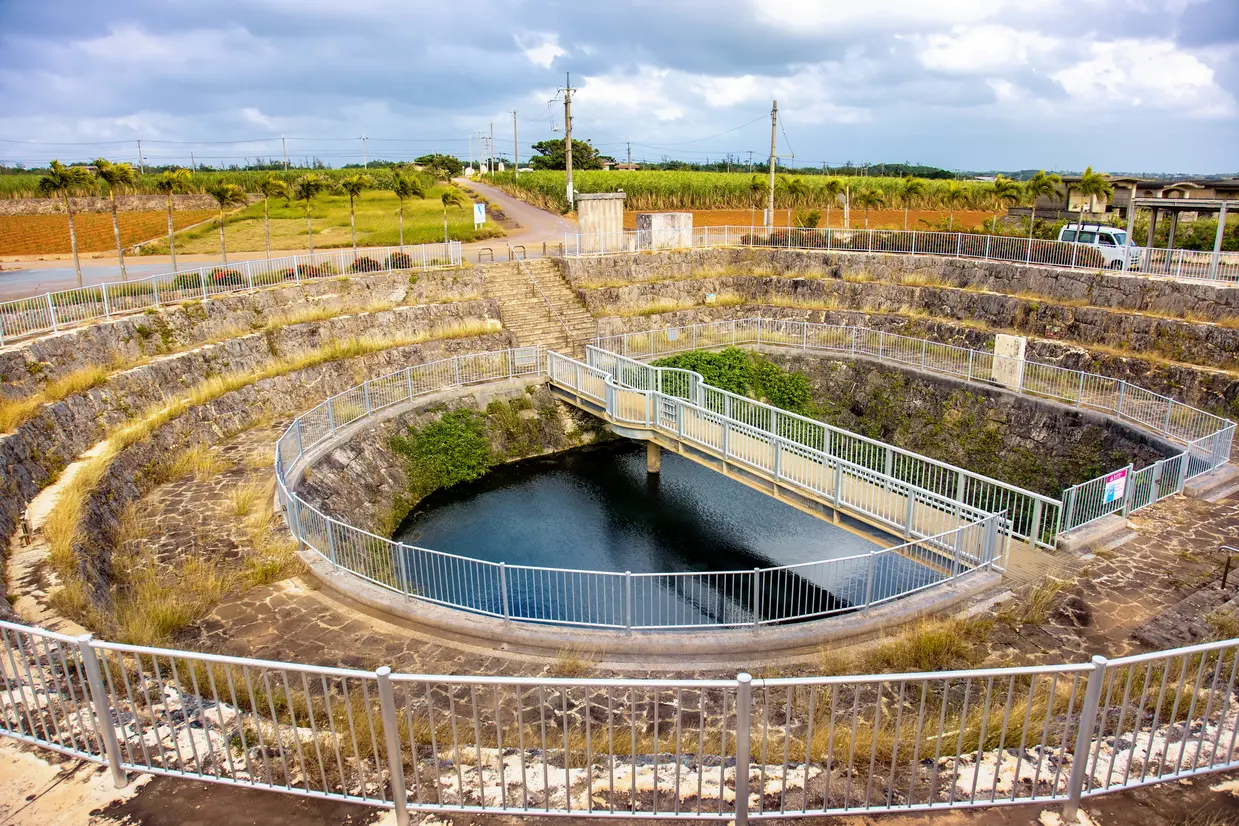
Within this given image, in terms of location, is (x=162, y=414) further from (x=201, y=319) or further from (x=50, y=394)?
(x=201, y=319)

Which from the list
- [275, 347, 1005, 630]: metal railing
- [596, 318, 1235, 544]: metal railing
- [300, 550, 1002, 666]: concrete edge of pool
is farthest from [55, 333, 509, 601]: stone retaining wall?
[596, 318, 1235, 544]: metal railing

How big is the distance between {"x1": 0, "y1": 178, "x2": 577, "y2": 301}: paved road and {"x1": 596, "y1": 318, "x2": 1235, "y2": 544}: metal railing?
9.62 m

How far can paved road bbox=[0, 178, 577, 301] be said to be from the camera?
90.9 feet

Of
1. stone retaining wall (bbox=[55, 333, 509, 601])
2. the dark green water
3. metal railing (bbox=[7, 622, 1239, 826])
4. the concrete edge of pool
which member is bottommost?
the dark green water

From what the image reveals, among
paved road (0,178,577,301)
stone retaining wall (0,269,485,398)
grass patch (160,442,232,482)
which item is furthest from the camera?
paved road (0,178,577,301)

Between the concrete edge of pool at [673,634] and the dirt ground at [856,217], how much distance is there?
44411 millimetres

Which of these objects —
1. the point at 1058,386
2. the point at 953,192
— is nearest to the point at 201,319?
the point at 1058,386

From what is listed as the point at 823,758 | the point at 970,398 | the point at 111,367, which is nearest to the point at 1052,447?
the point at 970,398

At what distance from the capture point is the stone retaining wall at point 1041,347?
800 inches

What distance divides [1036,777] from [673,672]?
17.5 feet

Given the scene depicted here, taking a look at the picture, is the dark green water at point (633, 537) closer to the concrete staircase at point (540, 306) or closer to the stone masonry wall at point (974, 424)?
the concrete staircase at point (540, 306)

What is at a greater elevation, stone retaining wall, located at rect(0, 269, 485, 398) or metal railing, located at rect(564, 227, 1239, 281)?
metal railing, located at rect(564, 227, 1239, 281)

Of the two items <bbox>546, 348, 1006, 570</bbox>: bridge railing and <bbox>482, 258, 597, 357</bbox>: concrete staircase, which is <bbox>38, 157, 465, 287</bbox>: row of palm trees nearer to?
<bbox>482, 258, 597, 357</bbox>: concrete staircase

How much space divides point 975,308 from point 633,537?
15.8m
